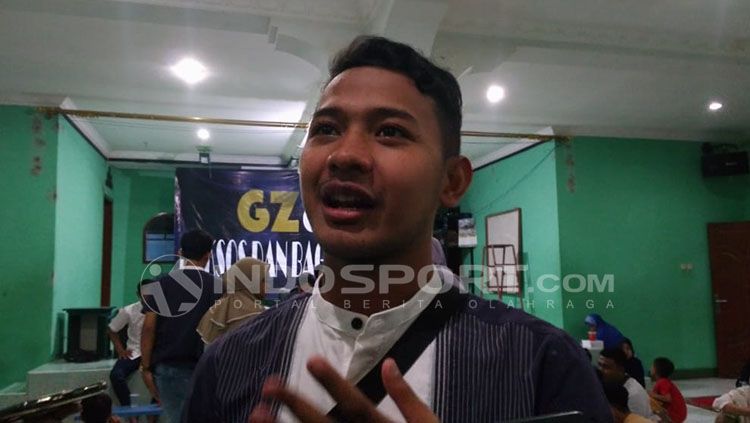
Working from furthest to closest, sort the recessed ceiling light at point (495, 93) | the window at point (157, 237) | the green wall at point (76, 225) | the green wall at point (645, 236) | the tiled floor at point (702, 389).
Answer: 1. the window at point (157, 237)
2. the green wall at point (645, 236)
3. the green wall at point (76, 225)
4. the recessed ceiling light at point (495, 93)
5. the tiled floor at point (702, 389)

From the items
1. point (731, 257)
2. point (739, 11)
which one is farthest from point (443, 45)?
point (731, 257)

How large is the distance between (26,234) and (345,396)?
525 cm

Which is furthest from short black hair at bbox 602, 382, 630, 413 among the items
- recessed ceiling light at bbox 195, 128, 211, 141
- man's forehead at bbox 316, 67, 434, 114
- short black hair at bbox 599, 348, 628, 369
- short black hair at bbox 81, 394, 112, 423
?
recessed ceiling light at bbox 195, 128, 211, 141

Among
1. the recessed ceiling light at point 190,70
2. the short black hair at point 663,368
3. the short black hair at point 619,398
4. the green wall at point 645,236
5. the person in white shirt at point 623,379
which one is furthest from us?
the green wall at point 645,236

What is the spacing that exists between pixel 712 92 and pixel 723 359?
314cm

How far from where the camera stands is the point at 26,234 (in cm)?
473

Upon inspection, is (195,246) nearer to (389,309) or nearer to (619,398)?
(619,398)

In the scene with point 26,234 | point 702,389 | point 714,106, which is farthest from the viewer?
point 702,389

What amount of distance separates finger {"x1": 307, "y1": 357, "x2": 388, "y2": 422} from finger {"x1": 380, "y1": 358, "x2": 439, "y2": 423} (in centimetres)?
2

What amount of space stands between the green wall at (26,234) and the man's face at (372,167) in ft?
16.0

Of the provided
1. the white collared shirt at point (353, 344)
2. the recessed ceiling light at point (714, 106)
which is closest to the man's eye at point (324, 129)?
the white collared shirt at point (353, 344)

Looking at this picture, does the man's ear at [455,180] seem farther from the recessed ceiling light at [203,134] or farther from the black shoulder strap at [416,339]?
the recessed ceiling light at [203,134]

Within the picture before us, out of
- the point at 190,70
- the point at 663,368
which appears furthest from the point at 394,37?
the point at 663,368

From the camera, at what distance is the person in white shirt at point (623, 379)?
2.77 m
